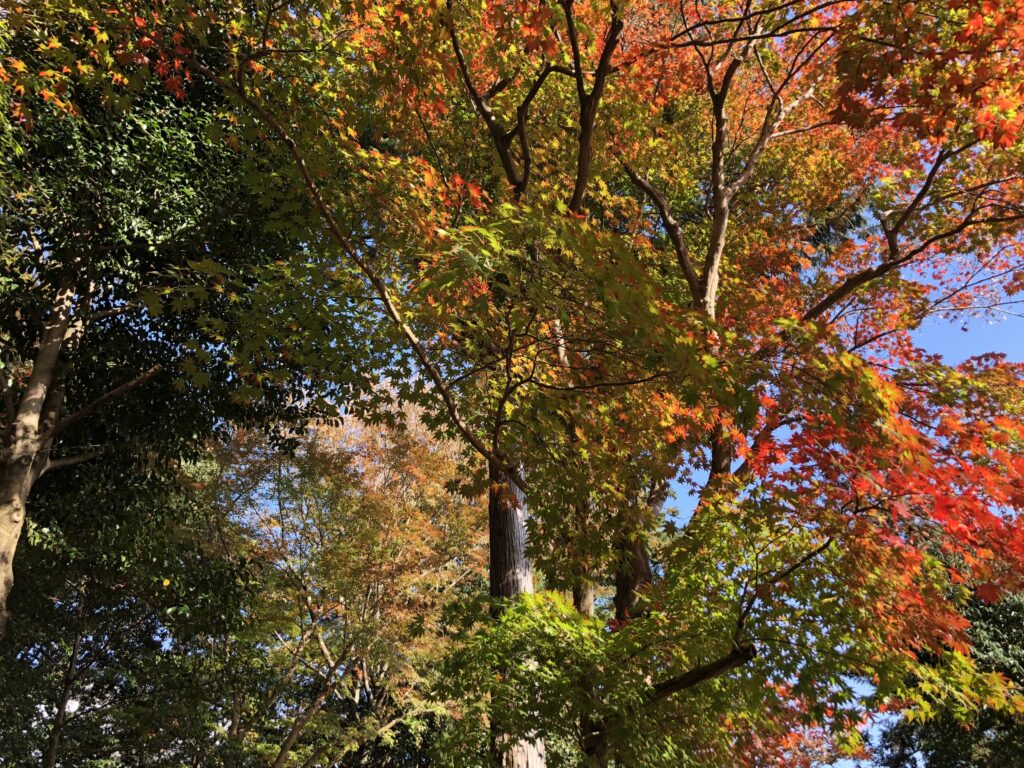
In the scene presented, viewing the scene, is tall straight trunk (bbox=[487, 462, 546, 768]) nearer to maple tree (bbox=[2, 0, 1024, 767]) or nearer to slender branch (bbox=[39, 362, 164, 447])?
maple tree (bbox=[2, 0, 1024, 767])

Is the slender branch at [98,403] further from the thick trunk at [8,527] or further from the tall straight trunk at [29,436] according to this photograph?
the thick trunk at [8,527]

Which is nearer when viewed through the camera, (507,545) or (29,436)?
(507,545)

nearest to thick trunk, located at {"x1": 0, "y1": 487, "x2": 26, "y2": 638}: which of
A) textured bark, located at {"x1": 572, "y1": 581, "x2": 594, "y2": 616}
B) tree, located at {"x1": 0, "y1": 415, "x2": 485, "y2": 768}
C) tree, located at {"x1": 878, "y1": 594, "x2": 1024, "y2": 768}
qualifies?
tree, located at {"x1": 0, "y1": 415, "x2": 485, "y2": 768}

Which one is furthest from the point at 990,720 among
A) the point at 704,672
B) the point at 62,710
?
the point at 62,710

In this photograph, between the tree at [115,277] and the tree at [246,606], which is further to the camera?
the tree at [246,606]

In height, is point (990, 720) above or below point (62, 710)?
below

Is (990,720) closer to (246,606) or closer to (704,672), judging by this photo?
(704,672)

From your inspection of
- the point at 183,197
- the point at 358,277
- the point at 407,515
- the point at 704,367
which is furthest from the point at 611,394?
the point at 407,515

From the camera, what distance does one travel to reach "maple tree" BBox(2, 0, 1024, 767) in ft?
10.00

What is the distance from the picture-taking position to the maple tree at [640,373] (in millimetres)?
3047

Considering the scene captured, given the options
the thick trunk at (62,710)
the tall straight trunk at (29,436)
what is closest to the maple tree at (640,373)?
the tall straight trunk at (29,436)

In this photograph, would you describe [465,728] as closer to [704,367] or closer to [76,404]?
[704,367]

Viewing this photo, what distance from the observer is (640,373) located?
381 cm

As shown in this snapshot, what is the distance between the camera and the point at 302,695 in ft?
40.0
